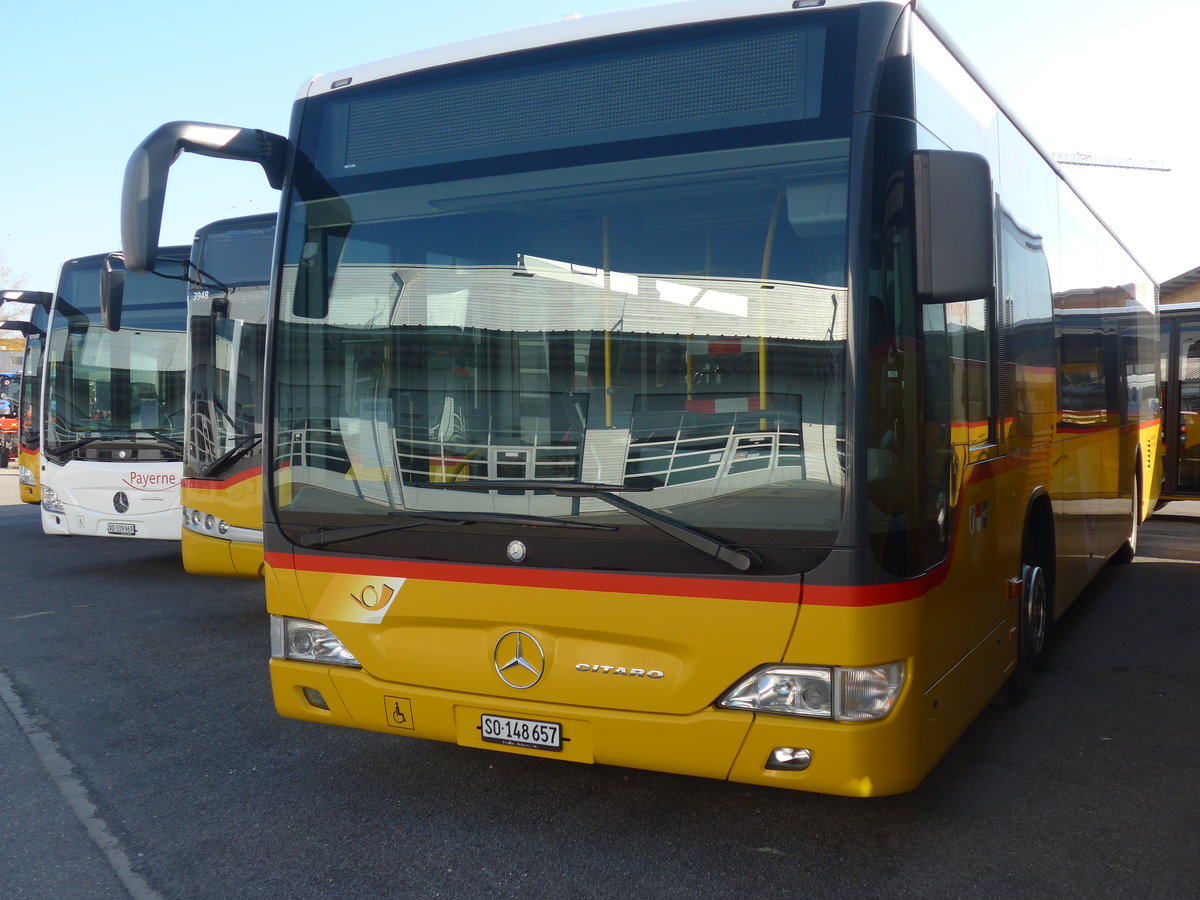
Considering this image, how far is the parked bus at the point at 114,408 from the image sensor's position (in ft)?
33.8

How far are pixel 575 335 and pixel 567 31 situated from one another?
1.13 metres

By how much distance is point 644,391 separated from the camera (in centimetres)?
366

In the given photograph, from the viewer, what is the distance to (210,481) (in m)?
8.65

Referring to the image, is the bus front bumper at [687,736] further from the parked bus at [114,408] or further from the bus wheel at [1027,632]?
the parked bus at [114,408]

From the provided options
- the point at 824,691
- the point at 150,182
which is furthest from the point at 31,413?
the point at 824,691

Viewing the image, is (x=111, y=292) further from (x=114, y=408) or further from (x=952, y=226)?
(x=952, y=226)

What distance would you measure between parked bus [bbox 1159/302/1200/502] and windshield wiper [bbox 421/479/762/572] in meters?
12.5

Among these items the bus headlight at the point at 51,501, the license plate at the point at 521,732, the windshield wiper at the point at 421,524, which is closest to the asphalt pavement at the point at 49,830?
the license plate at the point at 521,732

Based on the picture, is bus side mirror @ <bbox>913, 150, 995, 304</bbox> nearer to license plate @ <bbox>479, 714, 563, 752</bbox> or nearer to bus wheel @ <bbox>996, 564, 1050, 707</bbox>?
license plate @ <bbox>479, 714, 563, 752</bbox>

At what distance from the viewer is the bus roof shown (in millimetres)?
3586

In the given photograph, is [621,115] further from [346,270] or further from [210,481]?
[210,481]

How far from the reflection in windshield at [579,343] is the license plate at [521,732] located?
2.46 feet

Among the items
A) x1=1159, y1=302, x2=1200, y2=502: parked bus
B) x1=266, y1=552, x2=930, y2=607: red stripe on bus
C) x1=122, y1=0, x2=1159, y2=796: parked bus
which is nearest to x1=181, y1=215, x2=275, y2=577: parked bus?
x1=122, y1=0, x2=1159, y2=796: parked bus

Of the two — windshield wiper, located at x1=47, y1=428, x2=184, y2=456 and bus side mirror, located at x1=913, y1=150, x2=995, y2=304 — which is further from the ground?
bus side mirror, located at x1=913, y1=150, x2=995, y2=304
